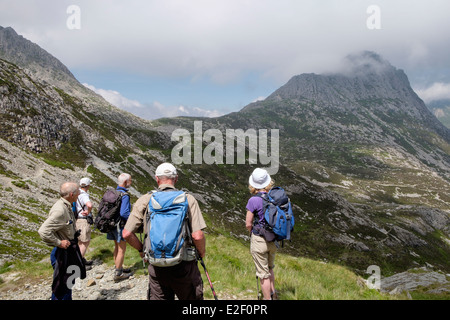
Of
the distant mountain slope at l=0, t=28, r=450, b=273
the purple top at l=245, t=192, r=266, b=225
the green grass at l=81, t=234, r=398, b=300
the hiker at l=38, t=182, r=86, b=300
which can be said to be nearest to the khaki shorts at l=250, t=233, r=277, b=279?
the purple top at l=245, t=192, r=266, b=225

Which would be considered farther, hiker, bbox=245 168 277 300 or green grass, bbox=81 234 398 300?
green grass, bbox=81 234 398 300

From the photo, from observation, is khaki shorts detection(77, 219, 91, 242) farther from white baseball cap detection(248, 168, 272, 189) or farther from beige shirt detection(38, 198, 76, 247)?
white baseball cap detection(248, 168, 272, 189)

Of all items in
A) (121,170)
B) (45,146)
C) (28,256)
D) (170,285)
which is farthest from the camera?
(121,170)

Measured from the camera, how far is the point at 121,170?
78.4 m

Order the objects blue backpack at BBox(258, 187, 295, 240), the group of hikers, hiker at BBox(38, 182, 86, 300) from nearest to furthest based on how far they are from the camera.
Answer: the group of hikers → hiker at BBox(38, 182, 86, 300) → blue backpack at BBox(258, 187, 295, 240)

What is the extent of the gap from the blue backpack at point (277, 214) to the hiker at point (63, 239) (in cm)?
575

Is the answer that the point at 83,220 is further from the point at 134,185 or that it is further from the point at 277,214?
the point at 134,185

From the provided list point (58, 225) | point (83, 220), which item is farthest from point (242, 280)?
point (83, 220)

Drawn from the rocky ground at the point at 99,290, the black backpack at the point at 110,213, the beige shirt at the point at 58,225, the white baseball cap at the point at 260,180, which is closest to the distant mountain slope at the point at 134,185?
the rocky ground at the point at 99,290

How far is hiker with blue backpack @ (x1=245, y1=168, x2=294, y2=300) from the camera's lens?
22.2 ft

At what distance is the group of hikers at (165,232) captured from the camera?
195 inches

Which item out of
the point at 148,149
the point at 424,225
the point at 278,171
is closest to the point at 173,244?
the point at 148,149
